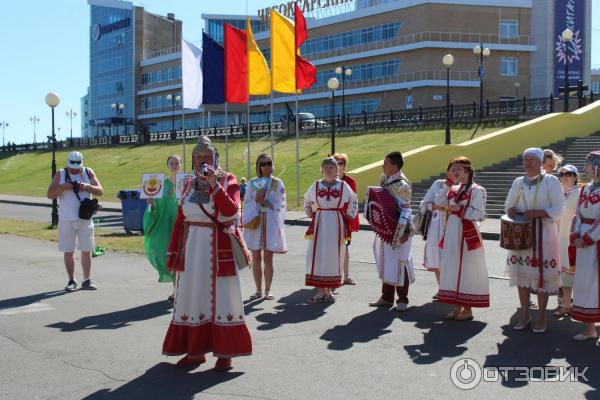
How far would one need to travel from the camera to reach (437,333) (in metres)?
7.21

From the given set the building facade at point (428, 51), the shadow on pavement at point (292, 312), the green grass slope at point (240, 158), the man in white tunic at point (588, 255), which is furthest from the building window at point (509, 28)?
the man in white tunic at point (588, 255)

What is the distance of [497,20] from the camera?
6462 centimetres

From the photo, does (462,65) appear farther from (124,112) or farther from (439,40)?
(124,112)

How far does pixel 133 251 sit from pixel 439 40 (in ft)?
177

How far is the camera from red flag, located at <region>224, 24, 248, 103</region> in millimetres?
22312

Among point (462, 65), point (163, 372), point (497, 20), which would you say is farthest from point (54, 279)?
point (497, 20)

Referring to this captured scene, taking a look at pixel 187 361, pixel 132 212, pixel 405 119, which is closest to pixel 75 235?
pixel 187 361

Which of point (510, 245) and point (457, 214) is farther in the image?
point (457, 214)

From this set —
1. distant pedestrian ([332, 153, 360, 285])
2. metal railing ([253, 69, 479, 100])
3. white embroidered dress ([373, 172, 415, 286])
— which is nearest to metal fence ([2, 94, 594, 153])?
distant pedestrian ([332, 153, 360, 285])

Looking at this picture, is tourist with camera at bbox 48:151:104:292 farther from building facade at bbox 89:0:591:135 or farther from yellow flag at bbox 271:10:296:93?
building facade at bbox 89:0:591:135

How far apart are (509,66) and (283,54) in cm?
4830

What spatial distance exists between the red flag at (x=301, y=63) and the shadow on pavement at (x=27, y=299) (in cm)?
1320

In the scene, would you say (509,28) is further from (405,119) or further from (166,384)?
(166,384)
